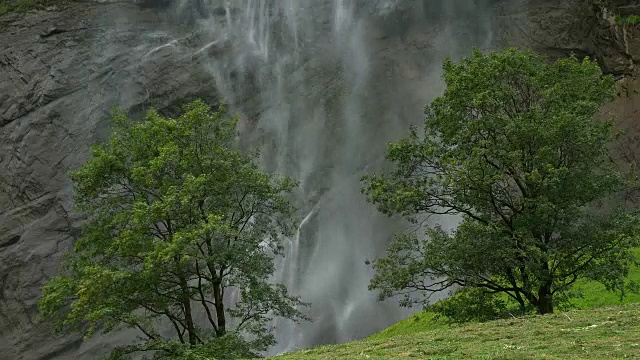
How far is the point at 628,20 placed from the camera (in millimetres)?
45250

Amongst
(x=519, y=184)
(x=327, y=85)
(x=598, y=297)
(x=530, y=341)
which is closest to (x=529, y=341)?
Result: (x=530, y=341)

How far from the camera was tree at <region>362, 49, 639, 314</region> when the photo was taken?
22.2m

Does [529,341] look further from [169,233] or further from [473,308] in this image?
[169,233]

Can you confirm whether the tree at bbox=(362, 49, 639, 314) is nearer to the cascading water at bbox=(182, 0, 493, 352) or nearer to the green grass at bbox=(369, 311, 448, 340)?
the green grass at bbox=(369, 311, 448, 340)

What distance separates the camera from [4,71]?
5172 centimetres

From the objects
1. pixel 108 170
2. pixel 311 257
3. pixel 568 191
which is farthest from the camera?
pixel 311 257

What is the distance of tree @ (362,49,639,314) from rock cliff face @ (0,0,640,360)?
1684 cm

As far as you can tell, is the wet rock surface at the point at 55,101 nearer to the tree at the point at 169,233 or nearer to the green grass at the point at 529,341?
the tree at the point at 169,233

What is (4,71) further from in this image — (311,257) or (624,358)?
(624,358)

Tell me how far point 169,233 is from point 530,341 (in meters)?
14.6

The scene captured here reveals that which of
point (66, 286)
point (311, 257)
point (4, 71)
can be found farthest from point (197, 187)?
point (4, 71)

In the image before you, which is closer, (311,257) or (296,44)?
(311,257)

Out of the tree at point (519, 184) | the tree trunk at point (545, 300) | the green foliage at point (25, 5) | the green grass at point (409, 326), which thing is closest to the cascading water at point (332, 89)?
the green grass at point (409, 326)

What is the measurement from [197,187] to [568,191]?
491 inches
